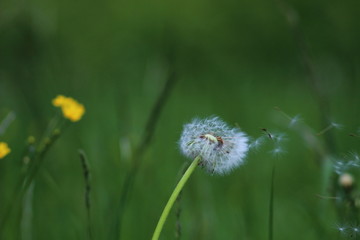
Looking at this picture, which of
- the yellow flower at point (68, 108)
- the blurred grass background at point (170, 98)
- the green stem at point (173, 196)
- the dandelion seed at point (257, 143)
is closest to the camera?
the green stem at point (173, 196)

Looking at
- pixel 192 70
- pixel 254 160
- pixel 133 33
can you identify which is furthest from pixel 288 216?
pixel 133 33

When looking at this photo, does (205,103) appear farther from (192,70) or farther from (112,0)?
(112,0)

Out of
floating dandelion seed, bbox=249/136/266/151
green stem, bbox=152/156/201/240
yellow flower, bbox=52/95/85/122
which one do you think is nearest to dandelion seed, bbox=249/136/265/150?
floating dandelion seed, bbox=249/136/266/151

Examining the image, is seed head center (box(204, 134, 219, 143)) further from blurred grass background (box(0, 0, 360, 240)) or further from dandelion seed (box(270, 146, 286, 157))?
blurred grass background (box(0, 0, 360, 240))

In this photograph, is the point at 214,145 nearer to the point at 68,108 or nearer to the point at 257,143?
the point at 257,143

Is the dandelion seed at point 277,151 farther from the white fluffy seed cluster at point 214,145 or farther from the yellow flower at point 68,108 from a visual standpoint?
the yellow flower at point 68,108

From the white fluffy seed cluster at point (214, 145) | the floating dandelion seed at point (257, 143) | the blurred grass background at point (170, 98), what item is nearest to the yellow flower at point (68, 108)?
the blurred grass background at point (170, 98)

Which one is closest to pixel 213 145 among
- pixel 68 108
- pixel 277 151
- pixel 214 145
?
pixel 214 145
